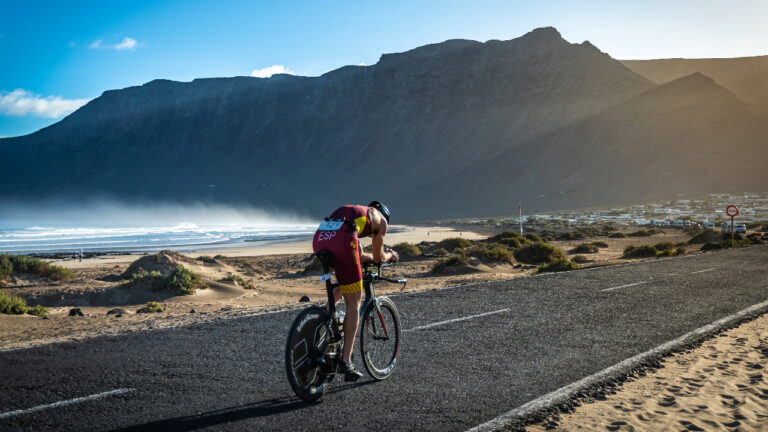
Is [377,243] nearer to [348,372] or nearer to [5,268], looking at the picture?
[348,372]

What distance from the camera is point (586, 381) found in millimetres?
5738

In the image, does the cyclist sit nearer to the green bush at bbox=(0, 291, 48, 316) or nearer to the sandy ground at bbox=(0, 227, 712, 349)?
the sandy ground at bbox=(0, 227, 712, 349)

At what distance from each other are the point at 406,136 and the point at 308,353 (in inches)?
4672

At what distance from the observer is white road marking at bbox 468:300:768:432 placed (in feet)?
15.1

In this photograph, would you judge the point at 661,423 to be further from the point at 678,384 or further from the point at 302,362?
the point at 302,362

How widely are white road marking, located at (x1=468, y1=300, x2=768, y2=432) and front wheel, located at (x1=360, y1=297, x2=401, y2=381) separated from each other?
1449mm

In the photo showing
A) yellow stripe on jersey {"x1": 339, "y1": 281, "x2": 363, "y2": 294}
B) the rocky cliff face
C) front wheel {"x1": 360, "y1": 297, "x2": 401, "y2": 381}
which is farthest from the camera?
the rocky cliff face

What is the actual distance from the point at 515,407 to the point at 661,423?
121cm

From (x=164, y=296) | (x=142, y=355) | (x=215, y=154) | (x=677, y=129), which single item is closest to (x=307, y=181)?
(x=215, y=154)

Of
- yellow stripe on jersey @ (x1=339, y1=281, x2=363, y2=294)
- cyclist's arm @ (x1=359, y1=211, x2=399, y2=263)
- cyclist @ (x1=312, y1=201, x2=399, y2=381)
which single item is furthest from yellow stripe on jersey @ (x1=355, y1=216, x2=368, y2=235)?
yellow stripe on jersey @ (x1=339, y1=281, x2=363, y2=294)

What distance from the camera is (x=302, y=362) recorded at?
5008mm

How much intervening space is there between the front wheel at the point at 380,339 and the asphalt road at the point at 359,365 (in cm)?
16

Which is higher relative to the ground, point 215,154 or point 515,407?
point 215,154

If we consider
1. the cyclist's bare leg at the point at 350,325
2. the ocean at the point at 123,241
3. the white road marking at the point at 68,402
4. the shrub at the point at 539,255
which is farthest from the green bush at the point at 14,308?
the ocean at the point at 123,241
